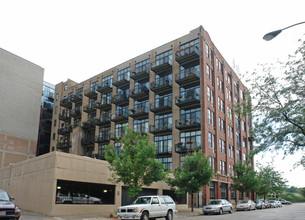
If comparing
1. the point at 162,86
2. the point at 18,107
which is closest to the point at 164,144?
the point at 162,86

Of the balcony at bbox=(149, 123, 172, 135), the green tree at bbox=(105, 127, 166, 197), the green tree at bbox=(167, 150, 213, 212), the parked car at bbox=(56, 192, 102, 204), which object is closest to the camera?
the parked car at bbox=(56, 192, 102, 204)

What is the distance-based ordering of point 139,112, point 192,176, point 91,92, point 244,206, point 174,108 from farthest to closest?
point 91,92 < point 139,112 < point 174,108 < point 244,206 < point 192,176

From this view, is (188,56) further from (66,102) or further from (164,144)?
(66,102)

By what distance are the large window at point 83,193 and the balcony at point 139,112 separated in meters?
19.8

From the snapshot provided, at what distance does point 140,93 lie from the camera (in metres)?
44.5

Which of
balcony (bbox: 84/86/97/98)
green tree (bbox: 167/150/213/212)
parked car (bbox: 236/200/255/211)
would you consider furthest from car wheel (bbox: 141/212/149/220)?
balcony (bbox: 84/86/97/98)

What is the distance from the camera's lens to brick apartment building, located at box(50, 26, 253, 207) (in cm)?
3875

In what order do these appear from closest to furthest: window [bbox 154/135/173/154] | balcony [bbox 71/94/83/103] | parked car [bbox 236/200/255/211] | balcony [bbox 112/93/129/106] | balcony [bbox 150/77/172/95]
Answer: parked car [bbox 236/200/255/211], window [bbox 154/135/173/154], balcony [bbox 150/77/172/95], balcony [bbox 112/93/129/106], balcony [bbox 71/94/83/103]

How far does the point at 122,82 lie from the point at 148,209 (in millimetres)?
33885

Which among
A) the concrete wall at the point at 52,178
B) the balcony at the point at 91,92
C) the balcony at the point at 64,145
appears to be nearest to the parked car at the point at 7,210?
the concrete wall at the point at 52,178

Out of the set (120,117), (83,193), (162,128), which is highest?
(120,117)

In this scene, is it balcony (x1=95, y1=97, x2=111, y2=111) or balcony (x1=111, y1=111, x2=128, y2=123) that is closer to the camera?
balcony (x1=111, y1=111, x2=128, y2=123)

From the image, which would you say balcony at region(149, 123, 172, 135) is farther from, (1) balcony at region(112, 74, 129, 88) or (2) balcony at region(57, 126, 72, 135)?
(2) balcony at region(57, 126, 72, 135)

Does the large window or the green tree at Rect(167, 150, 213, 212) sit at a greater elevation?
the green tree at Rect(167, 150, 213, 212)
